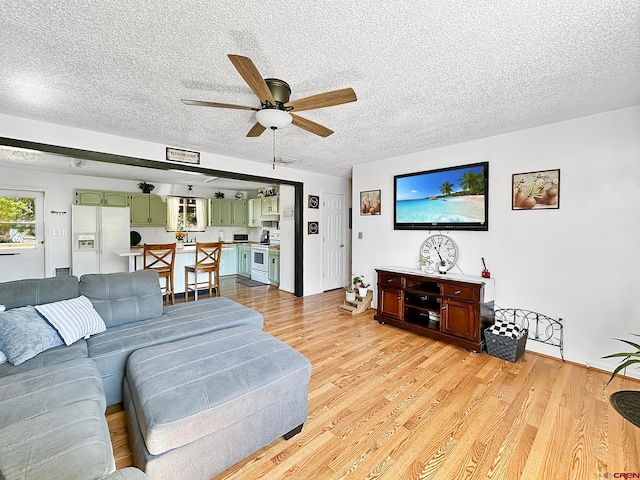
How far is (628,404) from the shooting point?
1.21m

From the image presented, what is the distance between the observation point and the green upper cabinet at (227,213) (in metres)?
7.25

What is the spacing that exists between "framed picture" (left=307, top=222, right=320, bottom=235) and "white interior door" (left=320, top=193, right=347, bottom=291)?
11 cm

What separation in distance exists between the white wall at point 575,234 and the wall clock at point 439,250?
0.14m

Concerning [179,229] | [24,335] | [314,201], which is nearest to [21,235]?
[179,229]

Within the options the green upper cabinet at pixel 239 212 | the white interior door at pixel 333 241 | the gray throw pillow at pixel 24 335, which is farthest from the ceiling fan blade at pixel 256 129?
the green upper cabinet at pixel 239 212

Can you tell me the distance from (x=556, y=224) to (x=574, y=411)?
5.73ft

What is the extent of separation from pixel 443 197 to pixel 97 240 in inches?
252

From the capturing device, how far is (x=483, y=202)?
330 centimetres

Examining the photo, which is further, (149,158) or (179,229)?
(179,229)

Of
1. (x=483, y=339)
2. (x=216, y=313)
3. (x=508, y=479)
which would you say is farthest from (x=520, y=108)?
(x=216, y=313)

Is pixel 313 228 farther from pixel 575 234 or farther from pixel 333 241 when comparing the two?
pixel 575 234

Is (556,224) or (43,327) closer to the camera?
(43,327)

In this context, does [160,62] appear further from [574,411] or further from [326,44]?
[574,411]

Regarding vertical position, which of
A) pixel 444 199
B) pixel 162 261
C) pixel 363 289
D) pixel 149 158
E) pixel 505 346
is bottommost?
pixel 505 346
